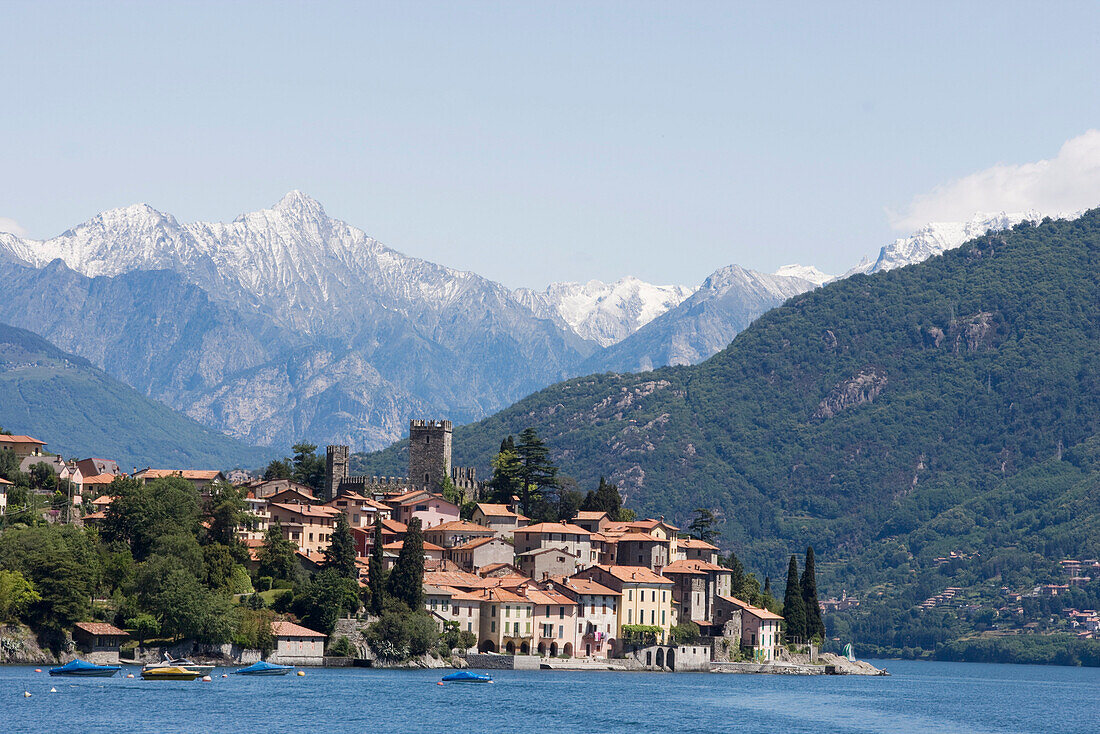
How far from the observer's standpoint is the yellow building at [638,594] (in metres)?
154

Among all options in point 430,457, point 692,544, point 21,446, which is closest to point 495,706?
point 692,544

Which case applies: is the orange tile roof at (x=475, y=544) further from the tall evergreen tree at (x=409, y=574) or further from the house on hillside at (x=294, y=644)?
the house on hillside at (x=294, y=644)

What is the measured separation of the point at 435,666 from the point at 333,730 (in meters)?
46.5

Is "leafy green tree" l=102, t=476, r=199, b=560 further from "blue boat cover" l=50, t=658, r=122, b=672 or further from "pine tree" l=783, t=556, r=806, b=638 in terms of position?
"pine tree" l=783, t=556, r=806, b=638

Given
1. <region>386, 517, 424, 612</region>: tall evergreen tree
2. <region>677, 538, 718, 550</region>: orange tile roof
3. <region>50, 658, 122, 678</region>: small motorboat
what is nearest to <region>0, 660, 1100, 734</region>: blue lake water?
<region>50, 658, 122, 678</region>: small motorboat

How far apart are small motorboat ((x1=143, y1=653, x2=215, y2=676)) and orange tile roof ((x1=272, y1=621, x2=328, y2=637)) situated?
741 cm

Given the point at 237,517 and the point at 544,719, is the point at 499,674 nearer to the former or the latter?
the point at 237,517

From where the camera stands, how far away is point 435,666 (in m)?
141

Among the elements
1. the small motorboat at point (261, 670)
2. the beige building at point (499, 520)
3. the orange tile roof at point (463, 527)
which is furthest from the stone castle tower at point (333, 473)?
the small motorboat at point (261, 670)

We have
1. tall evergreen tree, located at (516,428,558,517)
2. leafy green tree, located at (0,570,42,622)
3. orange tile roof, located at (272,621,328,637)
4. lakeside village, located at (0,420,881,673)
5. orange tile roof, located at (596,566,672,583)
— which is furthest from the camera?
tall evergreen tree, located at (516,428,558,517)

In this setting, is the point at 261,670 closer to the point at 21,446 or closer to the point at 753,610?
the point at 753,610

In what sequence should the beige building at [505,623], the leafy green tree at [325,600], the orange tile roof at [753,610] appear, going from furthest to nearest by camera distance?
the orange tile roof at [753,610], the beige building at [505,623], the leafy green tree at [325,600]

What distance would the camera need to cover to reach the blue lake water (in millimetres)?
96812

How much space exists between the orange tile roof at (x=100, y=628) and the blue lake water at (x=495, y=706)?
614 cm
